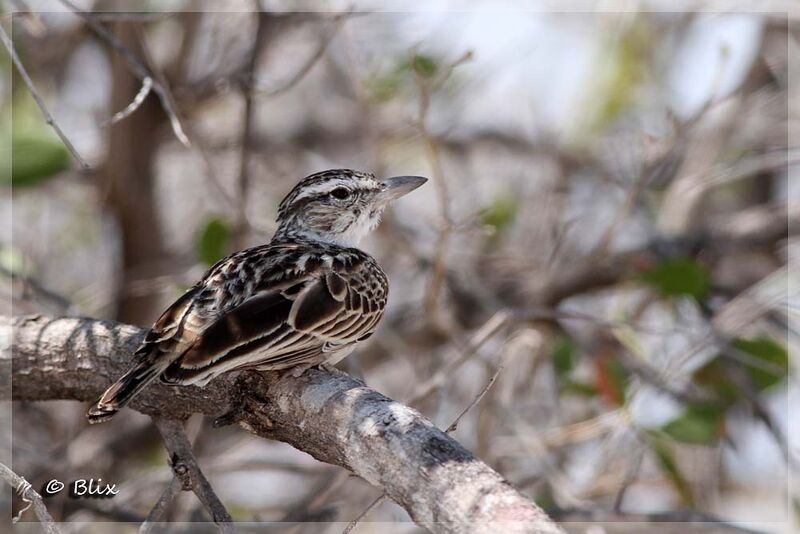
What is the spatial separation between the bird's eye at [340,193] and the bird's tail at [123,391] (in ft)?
6.47

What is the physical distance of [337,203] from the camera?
548 cm

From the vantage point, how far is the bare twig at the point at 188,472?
11.4ft

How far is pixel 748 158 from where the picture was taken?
762 cm

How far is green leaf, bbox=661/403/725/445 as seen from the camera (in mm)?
5340

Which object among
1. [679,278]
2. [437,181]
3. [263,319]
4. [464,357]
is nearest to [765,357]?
[679,278]

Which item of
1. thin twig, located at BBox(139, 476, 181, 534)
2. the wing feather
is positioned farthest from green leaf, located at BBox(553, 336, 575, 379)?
thin twig, located at BBox(139, 476, 181, 534)

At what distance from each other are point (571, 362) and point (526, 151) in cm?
281

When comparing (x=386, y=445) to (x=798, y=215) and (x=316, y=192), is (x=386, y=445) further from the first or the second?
(x=798, y=215)

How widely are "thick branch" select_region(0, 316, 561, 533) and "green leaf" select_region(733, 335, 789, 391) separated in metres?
3.04

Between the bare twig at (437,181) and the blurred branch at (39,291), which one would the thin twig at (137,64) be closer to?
the bare twig at (437,181)

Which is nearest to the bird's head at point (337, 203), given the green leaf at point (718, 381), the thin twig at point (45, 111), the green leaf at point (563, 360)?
the green leaf at point (563, 360)

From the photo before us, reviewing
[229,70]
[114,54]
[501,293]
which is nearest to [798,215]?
[501,293]

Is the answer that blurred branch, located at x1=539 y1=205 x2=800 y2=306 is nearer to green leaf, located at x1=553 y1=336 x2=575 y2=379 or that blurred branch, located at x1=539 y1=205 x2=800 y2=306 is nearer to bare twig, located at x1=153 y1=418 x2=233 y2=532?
green leaf, located at x1=553 y1=336 x2=575 y2=379

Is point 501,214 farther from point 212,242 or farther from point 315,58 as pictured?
point 315,58
